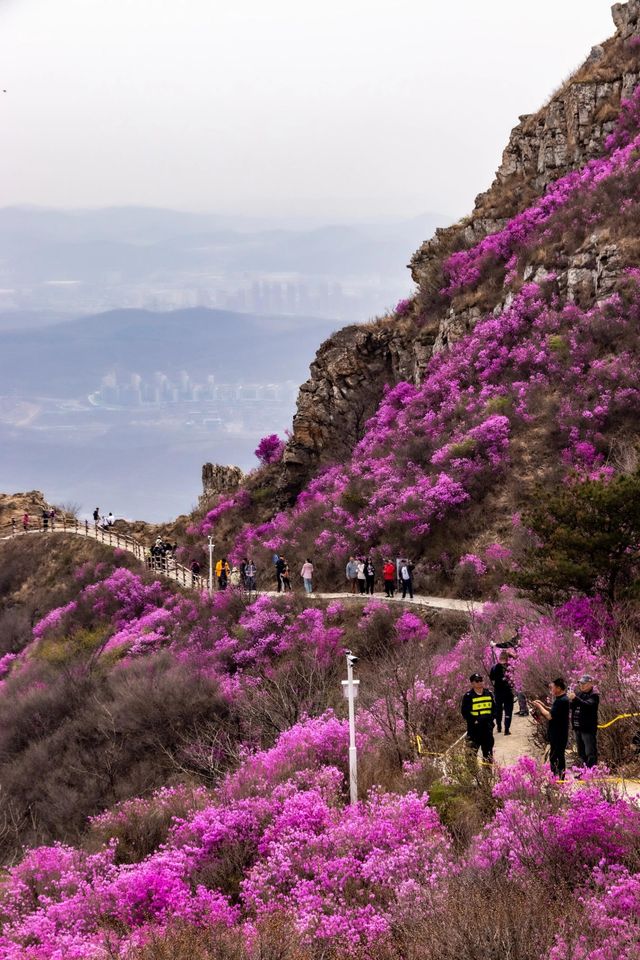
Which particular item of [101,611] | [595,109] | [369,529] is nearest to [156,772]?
[369,529]

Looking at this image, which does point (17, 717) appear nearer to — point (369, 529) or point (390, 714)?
point (369, 529)

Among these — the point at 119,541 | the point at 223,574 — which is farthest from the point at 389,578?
the point at 119,541

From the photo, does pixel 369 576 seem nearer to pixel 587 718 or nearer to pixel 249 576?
pixel 249 576

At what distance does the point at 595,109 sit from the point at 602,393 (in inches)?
726

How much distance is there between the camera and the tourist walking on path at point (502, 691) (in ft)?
42.3

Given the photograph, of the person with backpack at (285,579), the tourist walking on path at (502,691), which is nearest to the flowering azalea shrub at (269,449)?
the person with backpack at (285,579)

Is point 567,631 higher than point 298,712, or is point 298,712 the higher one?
point 567,631

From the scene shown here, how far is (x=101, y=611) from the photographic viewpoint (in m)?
37.8

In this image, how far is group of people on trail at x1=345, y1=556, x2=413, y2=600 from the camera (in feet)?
81.5

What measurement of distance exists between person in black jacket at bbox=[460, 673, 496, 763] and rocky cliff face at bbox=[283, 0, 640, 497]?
26.9 metres

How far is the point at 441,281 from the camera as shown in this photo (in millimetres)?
41062

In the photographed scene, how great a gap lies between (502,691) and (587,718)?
296cm

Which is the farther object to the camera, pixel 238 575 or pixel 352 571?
pixel 238 575

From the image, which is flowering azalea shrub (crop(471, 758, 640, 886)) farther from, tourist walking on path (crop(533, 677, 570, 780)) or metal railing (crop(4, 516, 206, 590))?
metal railing (crop(4, 516, 206, 590))
